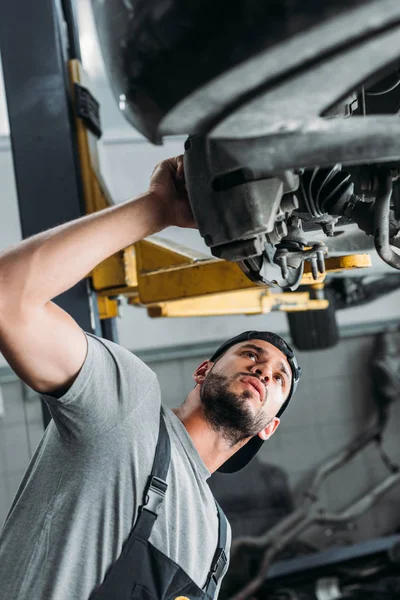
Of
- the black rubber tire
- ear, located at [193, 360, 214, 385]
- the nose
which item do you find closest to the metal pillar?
ear, located at [193, 360, 214, 385]

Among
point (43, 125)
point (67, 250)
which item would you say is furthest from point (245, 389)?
point (43, 125)

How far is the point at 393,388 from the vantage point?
4.95 metres

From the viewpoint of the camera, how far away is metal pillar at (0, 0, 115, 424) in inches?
79.4

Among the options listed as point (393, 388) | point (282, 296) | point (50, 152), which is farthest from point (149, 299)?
point (393, 388)

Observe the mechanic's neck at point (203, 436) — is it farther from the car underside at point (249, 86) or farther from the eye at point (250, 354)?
the car underside at point (249, 86)

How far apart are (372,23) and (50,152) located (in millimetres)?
1555

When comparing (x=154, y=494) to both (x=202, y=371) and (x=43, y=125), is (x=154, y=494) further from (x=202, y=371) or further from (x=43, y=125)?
(x=43, y=125)

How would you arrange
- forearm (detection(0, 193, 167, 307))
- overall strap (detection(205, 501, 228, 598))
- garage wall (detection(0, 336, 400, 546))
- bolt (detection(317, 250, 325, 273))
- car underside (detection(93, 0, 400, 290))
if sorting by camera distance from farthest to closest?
garage wall (detection(0, 336, 400, 546)) → overall strap (detection(205, 501, 228, 598)) → bolt (detection(317, 250, 325, 273)) → forearm (detection(0, 193, 167, 307)) → car underside (detection(93, 0, 400, 290))

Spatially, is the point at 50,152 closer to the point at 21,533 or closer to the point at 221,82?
the point at 21,533

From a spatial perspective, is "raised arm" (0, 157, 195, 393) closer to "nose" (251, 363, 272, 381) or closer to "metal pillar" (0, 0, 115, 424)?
"nose" (251, 363, 272, 381)

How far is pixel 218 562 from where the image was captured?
52.9 inches

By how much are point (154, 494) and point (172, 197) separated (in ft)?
1.47

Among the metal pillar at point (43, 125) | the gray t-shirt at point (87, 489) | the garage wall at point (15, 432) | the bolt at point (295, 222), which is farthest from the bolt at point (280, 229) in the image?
the garage wall at point (15, 432)

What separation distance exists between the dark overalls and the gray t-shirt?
0.01 metres
